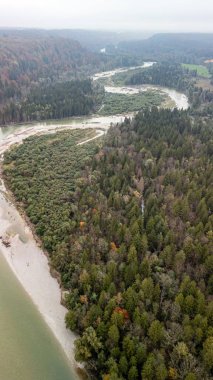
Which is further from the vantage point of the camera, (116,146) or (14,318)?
(116,146)

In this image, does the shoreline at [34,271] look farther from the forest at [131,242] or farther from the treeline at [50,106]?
the treeline at [50,106]

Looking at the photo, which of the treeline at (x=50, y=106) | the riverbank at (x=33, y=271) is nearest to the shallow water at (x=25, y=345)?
the riverbank at (x=33, y=271)

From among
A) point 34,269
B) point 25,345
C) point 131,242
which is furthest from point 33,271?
point 131,242

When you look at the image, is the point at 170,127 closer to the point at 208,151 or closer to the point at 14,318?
the point at 208,151

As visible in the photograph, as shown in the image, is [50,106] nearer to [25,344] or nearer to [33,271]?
[33,271]

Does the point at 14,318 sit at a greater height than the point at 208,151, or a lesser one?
lesser

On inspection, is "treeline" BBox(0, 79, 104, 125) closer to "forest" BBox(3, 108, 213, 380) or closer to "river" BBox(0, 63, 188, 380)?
"forest" BBox(3, 108, 213, 380)

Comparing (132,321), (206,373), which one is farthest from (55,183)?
(206,373)

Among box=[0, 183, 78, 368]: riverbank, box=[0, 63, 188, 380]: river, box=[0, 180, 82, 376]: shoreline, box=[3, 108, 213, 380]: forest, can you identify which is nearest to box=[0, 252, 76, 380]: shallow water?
box=[0, 63, 188, 380]: river
